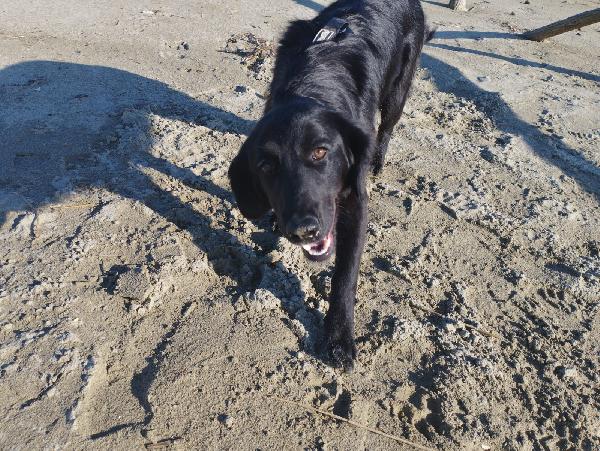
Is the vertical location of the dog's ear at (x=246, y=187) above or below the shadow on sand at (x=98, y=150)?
above

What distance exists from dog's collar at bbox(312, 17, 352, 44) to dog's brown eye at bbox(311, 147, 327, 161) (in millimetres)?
1110

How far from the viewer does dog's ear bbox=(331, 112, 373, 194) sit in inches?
106

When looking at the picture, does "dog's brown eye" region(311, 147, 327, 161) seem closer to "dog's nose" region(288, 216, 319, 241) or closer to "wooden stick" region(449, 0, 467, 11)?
"dog's nose" region(288, 216, 319, 241)

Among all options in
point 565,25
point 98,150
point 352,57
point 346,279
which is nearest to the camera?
point 346,279

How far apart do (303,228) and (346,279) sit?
51 cm

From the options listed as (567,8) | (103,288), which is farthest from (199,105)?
(567,8)

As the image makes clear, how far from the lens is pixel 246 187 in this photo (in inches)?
113

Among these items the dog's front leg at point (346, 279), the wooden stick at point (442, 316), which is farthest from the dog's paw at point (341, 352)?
the wooden stick at point (442, 316)

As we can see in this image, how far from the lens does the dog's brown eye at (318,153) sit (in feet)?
8.25

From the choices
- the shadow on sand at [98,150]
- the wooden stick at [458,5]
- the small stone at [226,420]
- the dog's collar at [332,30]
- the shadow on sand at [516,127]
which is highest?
the dog's collar at [332,30]

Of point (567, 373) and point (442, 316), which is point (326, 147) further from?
point (567, 373)

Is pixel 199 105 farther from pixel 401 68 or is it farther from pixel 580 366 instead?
pixel 580 366

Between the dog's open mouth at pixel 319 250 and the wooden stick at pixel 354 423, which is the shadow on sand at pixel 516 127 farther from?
the wooden stick at pixel 354 423

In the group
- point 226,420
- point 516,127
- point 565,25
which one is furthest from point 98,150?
point 565,25
